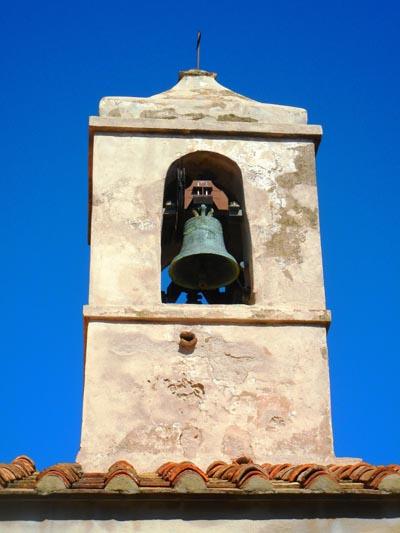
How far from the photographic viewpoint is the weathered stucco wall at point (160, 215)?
28.2 ft

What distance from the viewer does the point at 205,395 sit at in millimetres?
8172

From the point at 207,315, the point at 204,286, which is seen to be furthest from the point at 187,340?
the point at 204,286

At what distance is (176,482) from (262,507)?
17.9 inches

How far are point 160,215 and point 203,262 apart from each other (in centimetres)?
54

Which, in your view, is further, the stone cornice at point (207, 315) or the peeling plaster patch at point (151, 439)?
the stone cornice at point (207, 315)

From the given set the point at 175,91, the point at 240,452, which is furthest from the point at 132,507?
the point at 175,91

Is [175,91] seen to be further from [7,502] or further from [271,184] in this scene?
[7,502]

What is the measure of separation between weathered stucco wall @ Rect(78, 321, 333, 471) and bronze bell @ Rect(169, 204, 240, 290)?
2.51 feet

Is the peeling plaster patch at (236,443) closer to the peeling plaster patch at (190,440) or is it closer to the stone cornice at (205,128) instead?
the peeling plaster patch at (190,440)

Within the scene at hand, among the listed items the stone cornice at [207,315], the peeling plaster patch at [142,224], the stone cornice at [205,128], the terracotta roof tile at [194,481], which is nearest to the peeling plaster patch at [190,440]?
the stone cornice at [207,315]

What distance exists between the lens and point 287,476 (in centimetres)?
673

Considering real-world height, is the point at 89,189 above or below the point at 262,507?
above

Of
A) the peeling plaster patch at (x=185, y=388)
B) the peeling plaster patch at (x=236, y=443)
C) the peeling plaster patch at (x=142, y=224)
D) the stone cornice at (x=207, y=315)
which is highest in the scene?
the peeling plaster patch at (x=142, y=224)

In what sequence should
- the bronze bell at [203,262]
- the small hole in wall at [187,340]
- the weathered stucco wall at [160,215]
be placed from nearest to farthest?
the small hole in wall at [187,340] < the weathered stucco wall at [160,215] < the bronze bell at [203,262]
